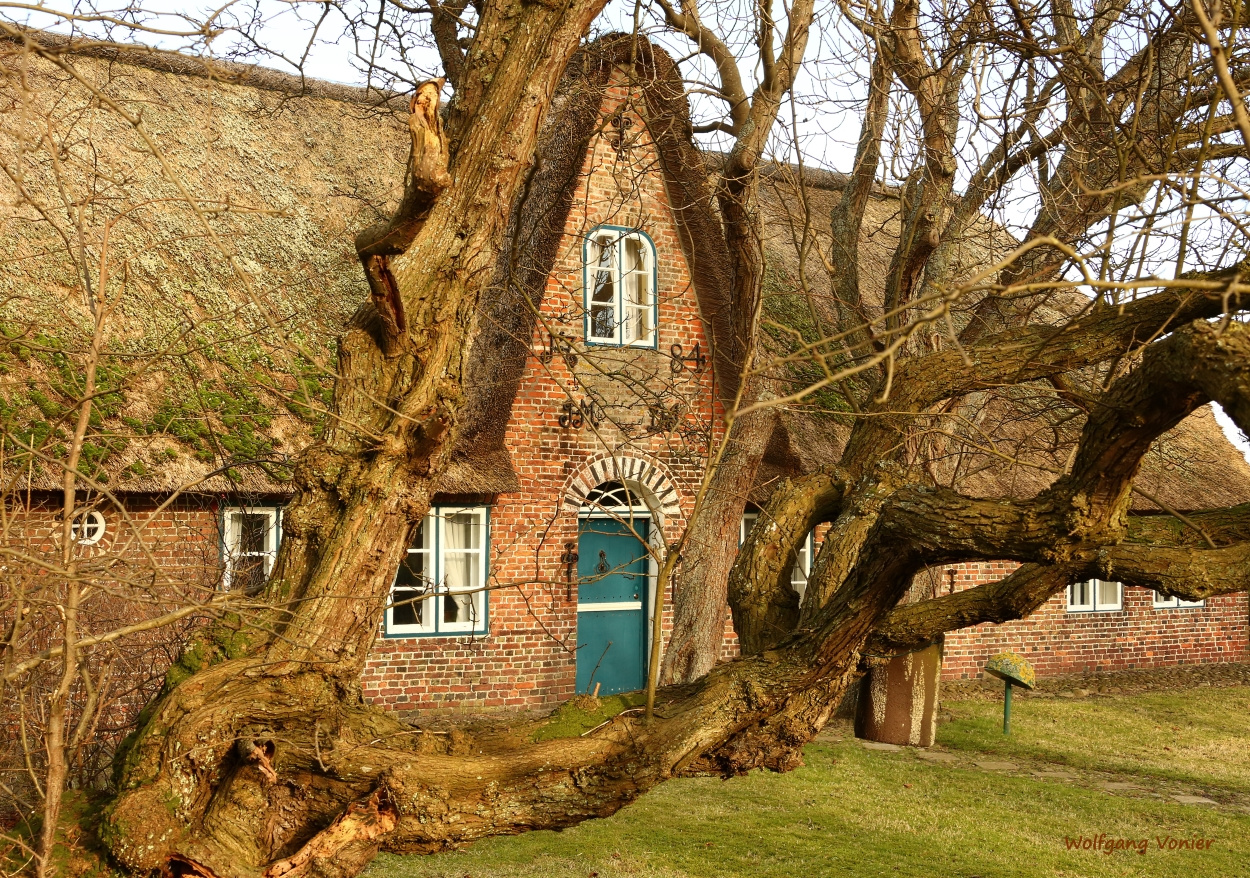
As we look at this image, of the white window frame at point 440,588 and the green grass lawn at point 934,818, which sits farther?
the white window frame at point 440,588

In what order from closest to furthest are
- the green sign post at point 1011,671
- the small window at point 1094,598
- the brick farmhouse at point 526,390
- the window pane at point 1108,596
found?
1. the brick farmhouse at point 526,390
2. the green sign post at point 1011,671
3. the small window at point 1094,598
4. the window pane at point 1108,596

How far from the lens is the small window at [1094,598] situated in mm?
16156

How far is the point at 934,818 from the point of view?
29.7 feet

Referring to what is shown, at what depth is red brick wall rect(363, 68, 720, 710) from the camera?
39.6 ft

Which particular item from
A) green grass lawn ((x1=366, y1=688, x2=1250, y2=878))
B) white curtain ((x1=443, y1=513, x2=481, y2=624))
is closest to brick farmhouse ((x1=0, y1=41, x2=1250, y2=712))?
white curtain ((x1=443, y1=513, x2=481, y2=624))

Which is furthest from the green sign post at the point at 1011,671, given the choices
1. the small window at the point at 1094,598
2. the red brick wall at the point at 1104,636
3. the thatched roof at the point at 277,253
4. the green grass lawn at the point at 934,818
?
the small window at the point at 1094,598

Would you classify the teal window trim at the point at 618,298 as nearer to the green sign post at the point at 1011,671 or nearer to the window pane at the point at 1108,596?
the green sign post at the point at 1011,671

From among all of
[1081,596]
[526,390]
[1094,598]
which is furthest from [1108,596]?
[526,390]

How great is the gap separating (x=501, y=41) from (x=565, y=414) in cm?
781

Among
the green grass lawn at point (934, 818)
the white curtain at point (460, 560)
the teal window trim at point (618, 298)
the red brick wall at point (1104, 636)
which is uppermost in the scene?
the teal window trim at point (618, 298)

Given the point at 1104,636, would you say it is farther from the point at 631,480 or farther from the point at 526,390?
the point at 526,390

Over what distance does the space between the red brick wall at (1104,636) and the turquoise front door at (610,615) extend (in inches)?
163

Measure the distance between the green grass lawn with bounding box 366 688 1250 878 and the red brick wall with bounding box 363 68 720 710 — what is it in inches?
118

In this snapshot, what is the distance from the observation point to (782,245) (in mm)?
15602
